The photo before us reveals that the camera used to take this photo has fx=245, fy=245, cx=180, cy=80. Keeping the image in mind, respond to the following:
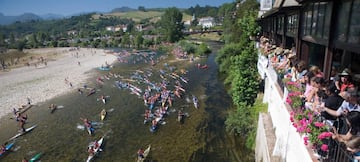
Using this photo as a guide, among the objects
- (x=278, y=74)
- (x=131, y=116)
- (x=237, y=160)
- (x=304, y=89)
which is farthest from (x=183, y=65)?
(x=304, y=89)

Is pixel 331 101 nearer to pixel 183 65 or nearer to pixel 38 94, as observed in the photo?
pixel 38 94

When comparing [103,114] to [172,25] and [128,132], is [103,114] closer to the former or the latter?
[128,132]

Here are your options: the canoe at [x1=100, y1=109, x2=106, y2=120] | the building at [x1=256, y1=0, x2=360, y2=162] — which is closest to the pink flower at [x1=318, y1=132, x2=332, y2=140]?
the building at [x1=256, y1=0, x2=360, y2=162]

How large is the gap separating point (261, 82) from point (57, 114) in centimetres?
2408

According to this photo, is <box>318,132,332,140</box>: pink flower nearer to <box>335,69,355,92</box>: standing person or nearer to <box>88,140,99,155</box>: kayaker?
<box>335,69,355,92</box>: standing person

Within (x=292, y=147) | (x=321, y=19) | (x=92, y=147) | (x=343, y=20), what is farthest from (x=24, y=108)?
(x=343, y=20)

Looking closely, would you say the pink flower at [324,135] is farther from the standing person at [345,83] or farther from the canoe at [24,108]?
the canoe at [24,108]

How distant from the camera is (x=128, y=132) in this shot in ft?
76.7

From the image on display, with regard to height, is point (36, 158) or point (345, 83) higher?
point (345, 83)

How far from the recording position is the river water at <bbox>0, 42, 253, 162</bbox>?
19031mm

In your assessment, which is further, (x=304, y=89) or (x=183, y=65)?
(x=183, y=65)

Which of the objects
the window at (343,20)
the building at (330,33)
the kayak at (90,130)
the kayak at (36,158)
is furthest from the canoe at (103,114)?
the window at (343,20)

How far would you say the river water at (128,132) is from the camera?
62.4 ft

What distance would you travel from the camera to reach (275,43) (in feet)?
75.0
